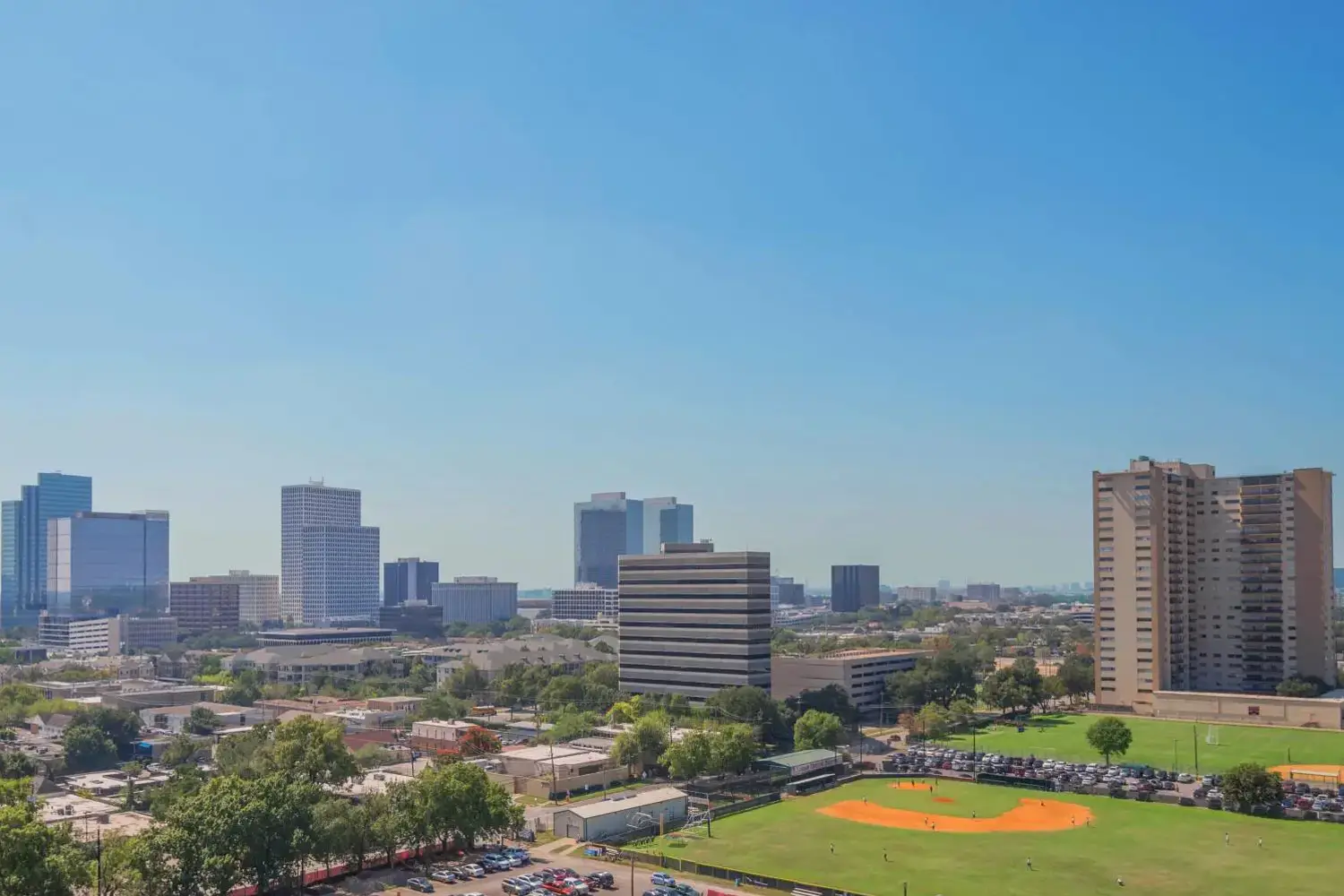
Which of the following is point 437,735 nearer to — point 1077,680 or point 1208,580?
point 1077,680

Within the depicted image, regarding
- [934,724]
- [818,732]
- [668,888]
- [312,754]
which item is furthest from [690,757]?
[934,724]

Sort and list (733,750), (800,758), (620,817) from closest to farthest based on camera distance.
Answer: (620,817) < (733,750) < (800,758)

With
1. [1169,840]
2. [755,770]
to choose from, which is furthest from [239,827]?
[1169,840]

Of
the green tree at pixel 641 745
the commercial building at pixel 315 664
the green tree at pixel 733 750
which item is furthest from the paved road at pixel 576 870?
the commercial building at pixel 315 664

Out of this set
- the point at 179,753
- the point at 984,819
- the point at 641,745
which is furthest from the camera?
the point at 179,753

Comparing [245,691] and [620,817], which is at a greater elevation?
[620,817]

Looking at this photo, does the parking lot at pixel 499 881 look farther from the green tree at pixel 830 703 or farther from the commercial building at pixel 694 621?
the commercial building at pixel 694 621
